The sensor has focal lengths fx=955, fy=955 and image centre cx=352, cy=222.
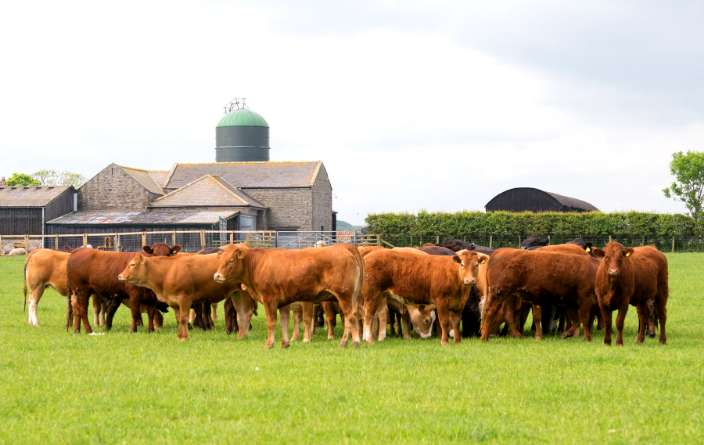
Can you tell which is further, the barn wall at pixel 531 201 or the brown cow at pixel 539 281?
the barn wall at pixel 531 201

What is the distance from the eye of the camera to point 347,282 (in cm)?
1479

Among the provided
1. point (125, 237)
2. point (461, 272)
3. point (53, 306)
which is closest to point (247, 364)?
point (461, 272)

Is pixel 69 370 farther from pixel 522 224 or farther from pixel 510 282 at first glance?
pixel 522 224

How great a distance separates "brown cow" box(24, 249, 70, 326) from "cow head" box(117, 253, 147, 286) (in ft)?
10.4

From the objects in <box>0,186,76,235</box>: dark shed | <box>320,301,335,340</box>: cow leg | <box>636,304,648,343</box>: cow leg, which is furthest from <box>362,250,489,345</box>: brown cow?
<box>0,186,76,235</box>: dark shed

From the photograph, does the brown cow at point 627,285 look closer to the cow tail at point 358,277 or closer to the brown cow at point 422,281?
the brown cow at point 422,281

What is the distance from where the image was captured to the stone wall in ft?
239

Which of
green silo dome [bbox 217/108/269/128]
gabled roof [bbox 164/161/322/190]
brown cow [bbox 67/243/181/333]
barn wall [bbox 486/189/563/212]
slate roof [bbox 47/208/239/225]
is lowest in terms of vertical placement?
brown cow [bbox 67/243/181/333]

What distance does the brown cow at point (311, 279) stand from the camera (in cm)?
1479

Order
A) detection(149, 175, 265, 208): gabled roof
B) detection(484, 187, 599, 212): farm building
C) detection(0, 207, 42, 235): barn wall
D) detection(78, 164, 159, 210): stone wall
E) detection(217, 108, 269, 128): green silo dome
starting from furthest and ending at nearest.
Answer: detection(217, 108, 269, 128): green silo dome → detection(484, 187, 599, 212): farm building → detection(78, 164, 159, 210): stone wall → detection(0, 207, 42, 235): barn wall → detection(149, 175, 265, 208): gabled roof

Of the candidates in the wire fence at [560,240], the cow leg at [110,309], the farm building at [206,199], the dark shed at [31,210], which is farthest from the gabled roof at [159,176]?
the cow leg at [110,309]

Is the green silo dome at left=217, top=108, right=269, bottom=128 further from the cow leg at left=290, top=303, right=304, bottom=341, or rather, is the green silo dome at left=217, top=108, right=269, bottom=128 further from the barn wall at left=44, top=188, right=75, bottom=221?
the cow leg at left=290, top=303, right=304, bottom=341

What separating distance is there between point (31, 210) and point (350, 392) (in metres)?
66.8

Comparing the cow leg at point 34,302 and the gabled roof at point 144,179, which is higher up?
the gabled roof at point 144,179
